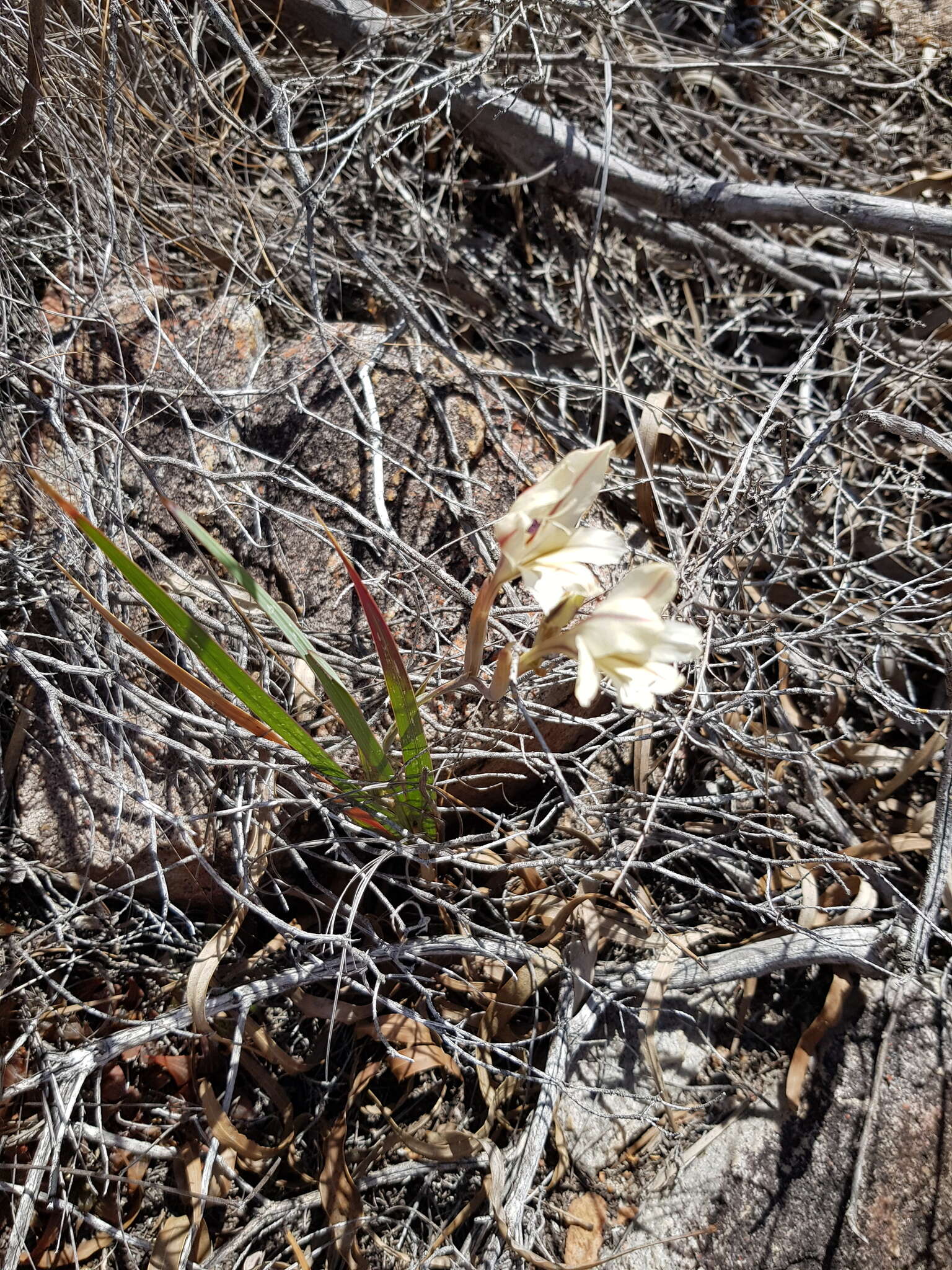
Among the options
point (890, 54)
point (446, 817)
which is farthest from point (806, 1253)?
point (890, 54)

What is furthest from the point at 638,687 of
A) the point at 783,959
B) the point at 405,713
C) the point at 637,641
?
the point at 783,959

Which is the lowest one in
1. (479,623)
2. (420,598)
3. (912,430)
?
(420,598)

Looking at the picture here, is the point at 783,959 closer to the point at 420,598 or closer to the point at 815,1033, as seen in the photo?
the point at 815,1033

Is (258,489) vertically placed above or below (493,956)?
above

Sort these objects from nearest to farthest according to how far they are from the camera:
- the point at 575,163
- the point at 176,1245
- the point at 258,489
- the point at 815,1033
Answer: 1. the point at 176,1245
2. the point at 815,1033
3. the point at 258,489
4. the point at 575,163

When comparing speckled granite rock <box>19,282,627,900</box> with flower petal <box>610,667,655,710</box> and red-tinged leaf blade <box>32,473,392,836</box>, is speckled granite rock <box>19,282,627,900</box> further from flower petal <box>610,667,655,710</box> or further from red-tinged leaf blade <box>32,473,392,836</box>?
flower petal <box>610,667,655,710</box>

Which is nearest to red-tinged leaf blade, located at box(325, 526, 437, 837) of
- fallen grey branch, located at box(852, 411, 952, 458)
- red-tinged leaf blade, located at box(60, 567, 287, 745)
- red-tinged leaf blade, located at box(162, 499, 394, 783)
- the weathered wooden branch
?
red-tinged leaf blade, located at box(162, 499, 394, 783)

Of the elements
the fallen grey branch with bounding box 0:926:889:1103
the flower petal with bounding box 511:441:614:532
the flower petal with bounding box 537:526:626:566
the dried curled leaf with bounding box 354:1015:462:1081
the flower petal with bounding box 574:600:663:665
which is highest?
the flower petal with bounding box 511:441:614:532

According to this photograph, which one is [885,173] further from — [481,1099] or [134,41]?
[481,1099]
